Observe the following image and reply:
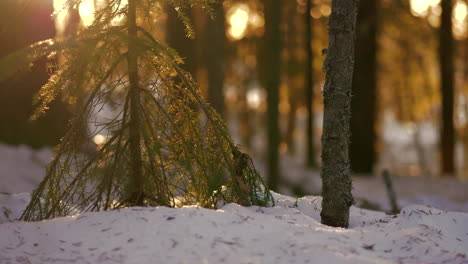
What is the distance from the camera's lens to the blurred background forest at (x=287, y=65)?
10.6 metres

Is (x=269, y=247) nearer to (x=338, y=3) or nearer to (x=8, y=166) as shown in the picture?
(x=338, y=3)

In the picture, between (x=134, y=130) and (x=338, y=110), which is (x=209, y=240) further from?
(x=338, y=110)

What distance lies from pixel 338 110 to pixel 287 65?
49.9 ft

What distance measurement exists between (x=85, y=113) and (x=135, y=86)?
59cm

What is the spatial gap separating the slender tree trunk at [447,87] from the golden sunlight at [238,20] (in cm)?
701

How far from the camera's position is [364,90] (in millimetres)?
15578

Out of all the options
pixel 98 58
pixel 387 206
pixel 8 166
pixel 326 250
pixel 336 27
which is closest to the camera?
pixel 326 250

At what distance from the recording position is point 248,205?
17.3 feet

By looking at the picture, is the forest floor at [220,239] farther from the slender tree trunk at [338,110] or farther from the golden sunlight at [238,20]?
the golden sunlight at [238,20]

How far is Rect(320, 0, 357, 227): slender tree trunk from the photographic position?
495 cm

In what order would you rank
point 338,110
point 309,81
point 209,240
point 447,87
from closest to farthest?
1. point 209,240
2. point 338,110
3. point 447,87
4. point 309,81

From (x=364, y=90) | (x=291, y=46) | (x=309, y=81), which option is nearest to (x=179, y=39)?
(x=364, y=90)

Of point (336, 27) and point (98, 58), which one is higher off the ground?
point (336, 27)

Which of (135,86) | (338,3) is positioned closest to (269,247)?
(135,86)
